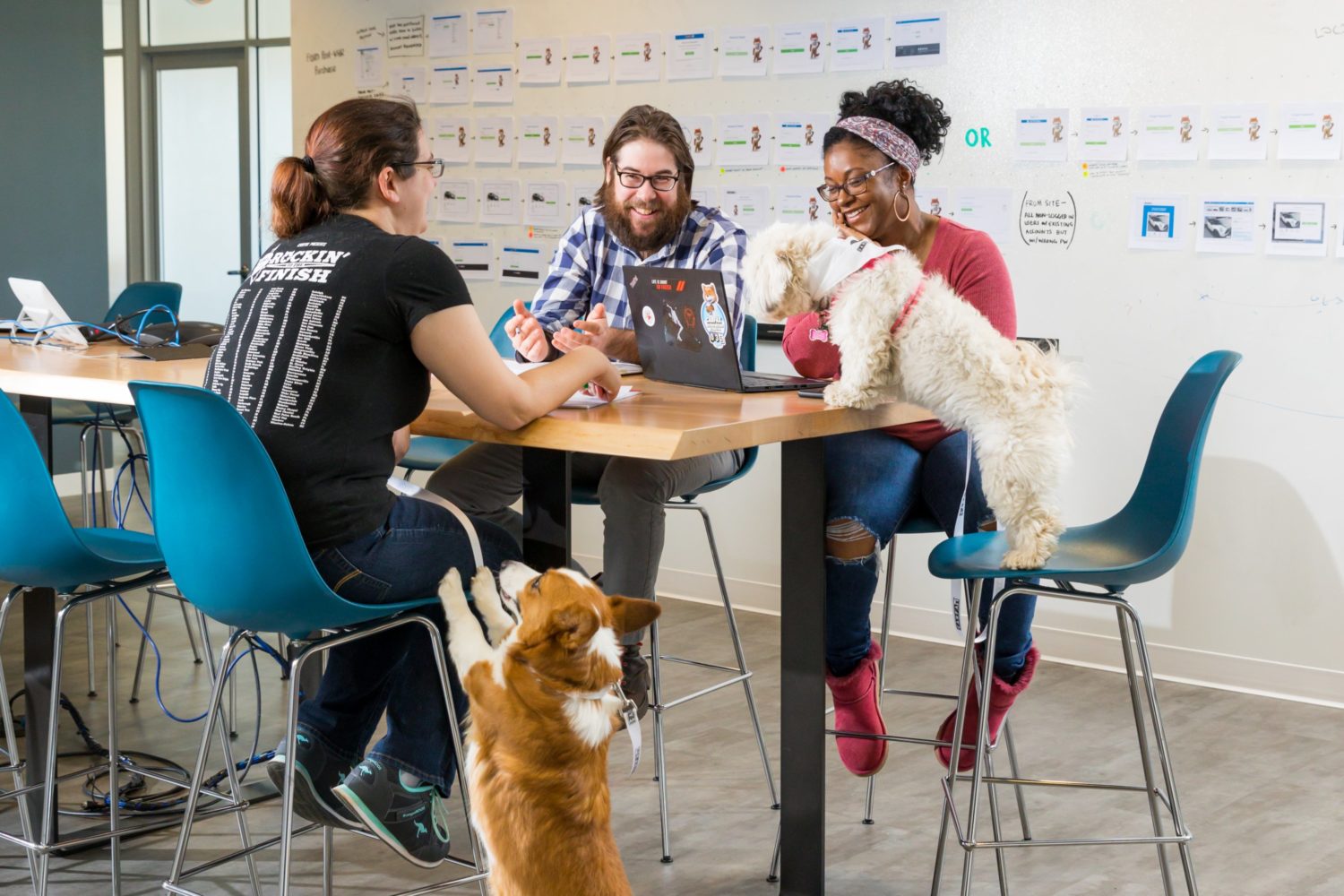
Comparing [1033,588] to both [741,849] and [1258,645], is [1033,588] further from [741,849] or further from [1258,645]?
[1258,645]

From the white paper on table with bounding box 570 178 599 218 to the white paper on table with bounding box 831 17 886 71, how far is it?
102 cm

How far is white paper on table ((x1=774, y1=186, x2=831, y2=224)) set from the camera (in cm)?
437

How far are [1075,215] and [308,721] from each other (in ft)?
8.74

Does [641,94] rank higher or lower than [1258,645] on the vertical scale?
higher

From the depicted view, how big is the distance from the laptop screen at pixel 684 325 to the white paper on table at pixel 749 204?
6.44 ft

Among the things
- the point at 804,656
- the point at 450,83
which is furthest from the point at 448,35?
the point at 804,656

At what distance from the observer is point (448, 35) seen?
206 inches

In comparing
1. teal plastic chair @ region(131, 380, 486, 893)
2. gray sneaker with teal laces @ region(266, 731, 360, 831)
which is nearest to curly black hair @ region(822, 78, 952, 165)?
teal plastic chair @ region(131, 380, 486, 893)

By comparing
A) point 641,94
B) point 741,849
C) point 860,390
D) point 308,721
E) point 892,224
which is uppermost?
point 641,94

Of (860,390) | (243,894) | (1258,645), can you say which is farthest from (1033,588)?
(1258,645)

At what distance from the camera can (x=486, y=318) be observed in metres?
5.27

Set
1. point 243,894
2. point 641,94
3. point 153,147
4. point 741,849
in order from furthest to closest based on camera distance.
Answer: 1. point 153,147
2. point 641,94
3. point 741,849
4. point 243,894

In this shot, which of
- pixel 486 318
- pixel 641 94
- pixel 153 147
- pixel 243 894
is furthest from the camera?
pixel 153 147

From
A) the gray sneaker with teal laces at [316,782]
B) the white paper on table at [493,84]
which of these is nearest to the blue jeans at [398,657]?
the gray sneaker with teal laces at [316,782]
